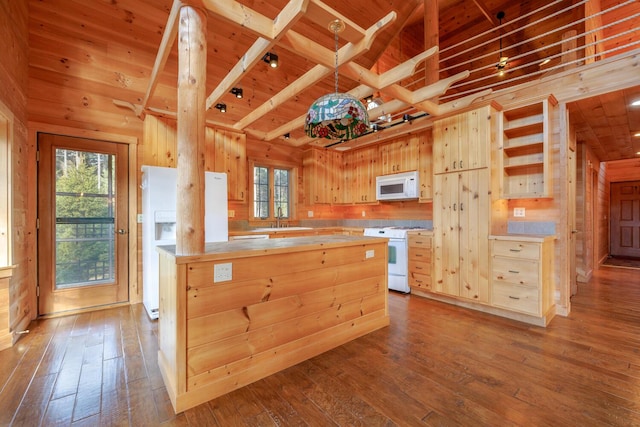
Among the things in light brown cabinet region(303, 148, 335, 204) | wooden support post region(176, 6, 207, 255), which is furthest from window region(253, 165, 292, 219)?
wooden support post region(176, 6, 207, 255)

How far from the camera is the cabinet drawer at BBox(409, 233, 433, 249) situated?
12.7 ft

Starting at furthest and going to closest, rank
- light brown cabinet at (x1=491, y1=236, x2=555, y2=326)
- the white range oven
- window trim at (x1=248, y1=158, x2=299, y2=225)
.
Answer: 1. window trim at (x1=248, y1=158, x2=299, y2=225)
2. the white range oven
3. light brown cabinet at (x1=491, y1=236, x2=555, y2=326)

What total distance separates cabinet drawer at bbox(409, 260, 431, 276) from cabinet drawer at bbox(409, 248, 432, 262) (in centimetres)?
4

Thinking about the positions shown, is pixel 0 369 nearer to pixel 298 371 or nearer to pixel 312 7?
pixel 298 371

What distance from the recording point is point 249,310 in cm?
193

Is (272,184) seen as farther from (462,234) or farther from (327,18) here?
(327,18)

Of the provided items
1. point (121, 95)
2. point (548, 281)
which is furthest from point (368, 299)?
point (121, 95)

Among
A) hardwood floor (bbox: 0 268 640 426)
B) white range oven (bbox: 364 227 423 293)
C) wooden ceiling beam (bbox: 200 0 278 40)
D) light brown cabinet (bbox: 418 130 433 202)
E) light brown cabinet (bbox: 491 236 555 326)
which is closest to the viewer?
hardwood floor (bbox: 0 268 640 426)

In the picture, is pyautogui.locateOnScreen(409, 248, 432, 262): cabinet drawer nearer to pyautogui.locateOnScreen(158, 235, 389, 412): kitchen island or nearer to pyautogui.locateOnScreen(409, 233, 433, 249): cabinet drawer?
pyautogui.locateOnScreen(409, 233, 433, 249): cabinet drawer

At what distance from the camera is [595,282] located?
4.58 metres

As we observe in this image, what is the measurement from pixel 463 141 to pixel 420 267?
1.77 metres

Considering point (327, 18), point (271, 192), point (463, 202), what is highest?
point (327, 18)

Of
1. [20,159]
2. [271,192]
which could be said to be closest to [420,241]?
[271,192]

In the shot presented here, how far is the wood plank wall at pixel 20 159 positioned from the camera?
2410 mm
